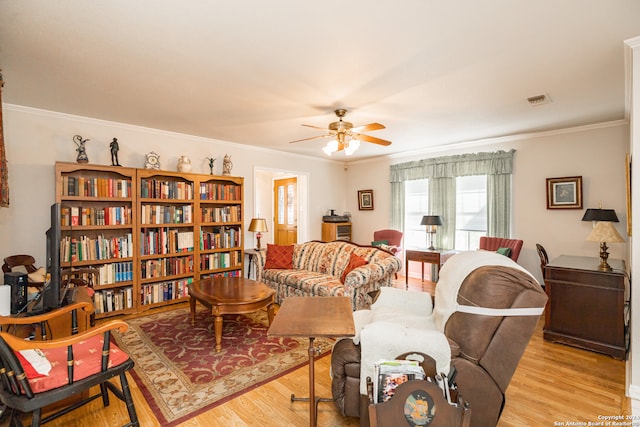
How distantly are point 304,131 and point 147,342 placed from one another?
329cm

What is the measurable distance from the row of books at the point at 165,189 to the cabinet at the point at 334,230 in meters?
3.05

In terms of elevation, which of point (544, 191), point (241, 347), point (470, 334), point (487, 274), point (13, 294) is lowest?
point (241, 347)

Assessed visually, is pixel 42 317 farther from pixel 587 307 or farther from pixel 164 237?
pixel 587 307

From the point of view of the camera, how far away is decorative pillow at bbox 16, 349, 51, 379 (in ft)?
5.07

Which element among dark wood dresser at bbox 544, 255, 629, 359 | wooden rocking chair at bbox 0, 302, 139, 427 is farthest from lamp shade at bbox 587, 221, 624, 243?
wooden rocking chair at bbox 0, 302, 139, 427

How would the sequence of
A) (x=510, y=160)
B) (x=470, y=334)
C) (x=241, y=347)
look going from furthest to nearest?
(x=510, y=160) < (x=241, y=347) < (x=470, y=334)

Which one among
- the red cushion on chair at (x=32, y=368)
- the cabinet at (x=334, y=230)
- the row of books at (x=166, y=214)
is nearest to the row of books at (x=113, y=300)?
the row of books at (x=166, y=214)

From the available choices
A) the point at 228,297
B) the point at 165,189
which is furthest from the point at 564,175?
the point at 165,189

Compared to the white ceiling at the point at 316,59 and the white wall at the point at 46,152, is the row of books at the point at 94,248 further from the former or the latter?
the white ceiling at the point at 316,59

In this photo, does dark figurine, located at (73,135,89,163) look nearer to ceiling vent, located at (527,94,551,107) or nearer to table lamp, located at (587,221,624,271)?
ceiling vent, located at (527,94,551,107)

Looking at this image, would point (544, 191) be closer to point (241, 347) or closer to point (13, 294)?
point (241, 347)

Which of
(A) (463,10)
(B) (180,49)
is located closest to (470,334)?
(A) (463,10)

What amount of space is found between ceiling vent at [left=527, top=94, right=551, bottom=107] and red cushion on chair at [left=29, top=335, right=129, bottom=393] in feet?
14.0

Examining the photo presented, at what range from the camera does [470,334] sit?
5.59ft
